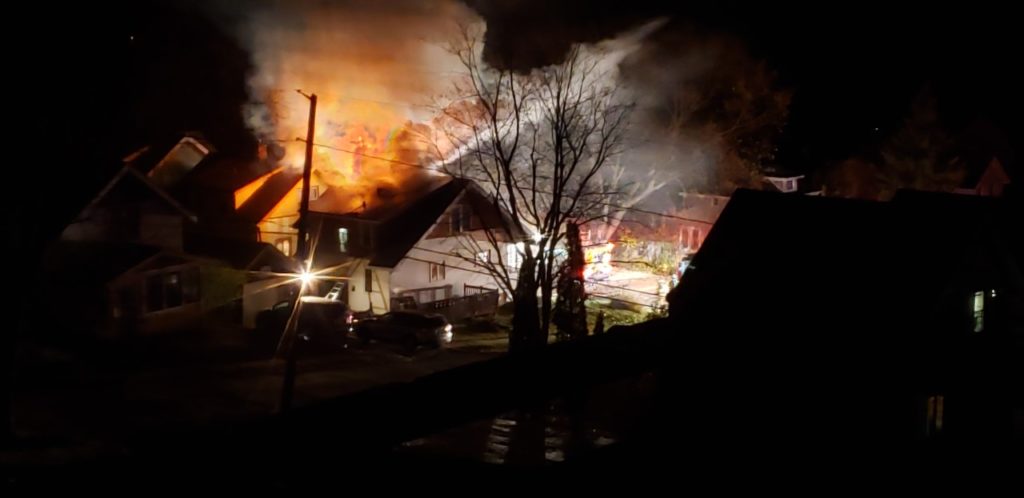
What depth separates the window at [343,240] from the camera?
28945 mm

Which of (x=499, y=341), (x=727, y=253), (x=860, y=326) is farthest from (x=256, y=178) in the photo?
(x=860, y=326)

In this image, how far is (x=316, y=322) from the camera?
2212 centimetres

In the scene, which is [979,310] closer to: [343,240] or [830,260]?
[830,260]

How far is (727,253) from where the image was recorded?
10422mm

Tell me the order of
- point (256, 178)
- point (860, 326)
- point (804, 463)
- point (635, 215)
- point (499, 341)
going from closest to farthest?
1. point (804, 463)
2. point (860, 326)
3. point (499, 341)
4. point (256, 178)
5. point (635, 215)

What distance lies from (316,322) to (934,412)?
16509 mm

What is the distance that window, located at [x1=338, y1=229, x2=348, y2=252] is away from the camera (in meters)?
28.9

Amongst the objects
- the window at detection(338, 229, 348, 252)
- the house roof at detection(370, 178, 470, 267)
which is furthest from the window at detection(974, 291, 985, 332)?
the window at detection(338, 229, 348, 252)

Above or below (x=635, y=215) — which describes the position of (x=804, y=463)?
below

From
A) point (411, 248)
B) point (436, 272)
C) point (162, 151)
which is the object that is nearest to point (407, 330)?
point (411, 248)

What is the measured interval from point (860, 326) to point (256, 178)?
30.0m

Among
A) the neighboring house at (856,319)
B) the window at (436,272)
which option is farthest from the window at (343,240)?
the neighboring house at (856,319)

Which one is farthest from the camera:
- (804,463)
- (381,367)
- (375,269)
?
(375,269)

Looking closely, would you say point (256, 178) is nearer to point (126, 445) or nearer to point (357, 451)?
point (126, 445)
